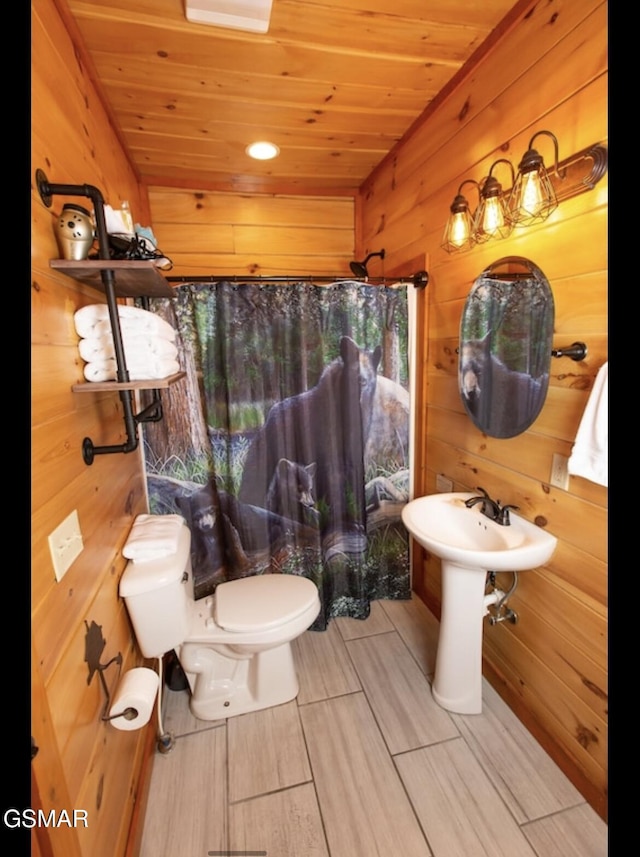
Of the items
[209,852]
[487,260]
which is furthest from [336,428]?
[209,852]

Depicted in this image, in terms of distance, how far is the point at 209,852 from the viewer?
1.19 m

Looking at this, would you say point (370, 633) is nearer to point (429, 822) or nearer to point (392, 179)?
point (429, 822)

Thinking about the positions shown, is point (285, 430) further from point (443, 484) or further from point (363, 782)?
point (363, 782)

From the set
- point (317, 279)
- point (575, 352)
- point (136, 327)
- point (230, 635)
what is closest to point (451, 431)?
point (575, 352)

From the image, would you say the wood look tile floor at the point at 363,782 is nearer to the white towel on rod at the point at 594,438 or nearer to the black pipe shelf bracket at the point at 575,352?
the white towel on rod at the point at 594,438

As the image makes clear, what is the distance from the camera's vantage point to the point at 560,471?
4.25 feet

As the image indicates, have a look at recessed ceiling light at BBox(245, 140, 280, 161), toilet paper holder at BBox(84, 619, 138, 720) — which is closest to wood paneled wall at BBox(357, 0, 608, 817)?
recessed ceiling light at BBox(245, 140, 280, 161)

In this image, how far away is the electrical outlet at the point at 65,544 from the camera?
0.87 meters

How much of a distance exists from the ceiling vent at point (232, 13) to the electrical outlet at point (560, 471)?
1.71 metres

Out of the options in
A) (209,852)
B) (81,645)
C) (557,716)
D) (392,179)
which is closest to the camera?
(81,645)

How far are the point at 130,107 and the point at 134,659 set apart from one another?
2267mm

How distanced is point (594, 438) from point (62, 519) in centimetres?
141

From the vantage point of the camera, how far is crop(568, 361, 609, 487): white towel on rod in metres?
1.06

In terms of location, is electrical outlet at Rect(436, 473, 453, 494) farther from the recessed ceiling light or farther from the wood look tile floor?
the recessed ceiling light
